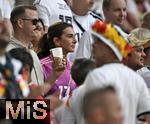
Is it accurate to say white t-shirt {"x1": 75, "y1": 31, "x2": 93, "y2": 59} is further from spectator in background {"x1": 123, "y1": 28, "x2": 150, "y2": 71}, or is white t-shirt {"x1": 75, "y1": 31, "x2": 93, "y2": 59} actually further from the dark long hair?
spectator in background {"x1": 123, "y1": 28, "x2": 150, "y2": 71}

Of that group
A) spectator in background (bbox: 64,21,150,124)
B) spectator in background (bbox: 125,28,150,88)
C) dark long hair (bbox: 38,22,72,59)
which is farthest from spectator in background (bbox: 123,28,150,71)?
spectator in background (bbox: 64,21,150,124)

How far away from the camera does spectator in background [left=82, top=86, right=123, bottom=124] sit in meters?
6.46

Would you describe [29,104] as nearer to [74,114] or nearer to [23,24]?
[74,114]

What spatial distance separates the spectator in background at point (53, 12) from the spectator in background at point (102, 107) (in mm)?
5309

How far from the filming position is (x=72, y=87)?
9750 mm

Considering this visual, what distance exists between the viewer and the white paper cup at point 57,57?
959cm

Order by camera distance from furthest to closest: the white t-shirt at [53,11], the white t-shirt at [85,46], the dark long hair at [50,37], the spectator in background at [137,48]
Result: the white t-shirt at [53,11] → the white t-shirt at [85,46] → the dark long hair at [50,37] → the spectator in background at [137,48]

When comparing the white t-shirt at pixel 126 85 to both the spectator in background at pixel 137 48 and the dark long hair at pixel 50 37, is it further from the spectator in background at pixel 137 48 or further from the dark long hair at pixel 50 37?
the dark long hair at pixel 50 37

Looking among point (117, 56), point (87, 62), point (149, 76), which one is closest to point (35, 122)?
point (87, 62)

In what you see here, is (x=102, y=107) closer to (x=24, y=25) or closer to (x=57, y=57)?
(x=57, y=57)

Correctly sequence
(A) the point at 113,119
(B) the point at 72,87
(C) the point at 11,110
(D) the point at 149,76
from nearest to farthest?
(A) the point at 113,119 → (C) the point at 11,110 → (B) the point at 72,87 → (D) the point at 149,76

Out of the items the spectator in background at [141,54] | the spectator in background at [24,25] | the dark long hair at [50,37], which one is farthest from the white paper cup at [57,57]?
the spectator in background at [141,54]

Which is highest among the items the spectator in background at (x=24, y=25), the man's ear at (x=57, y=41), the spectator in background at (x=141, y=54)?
the spectator in background at (x=24, y=25)

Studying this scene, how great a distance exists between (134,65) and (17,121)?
220 centimetres
